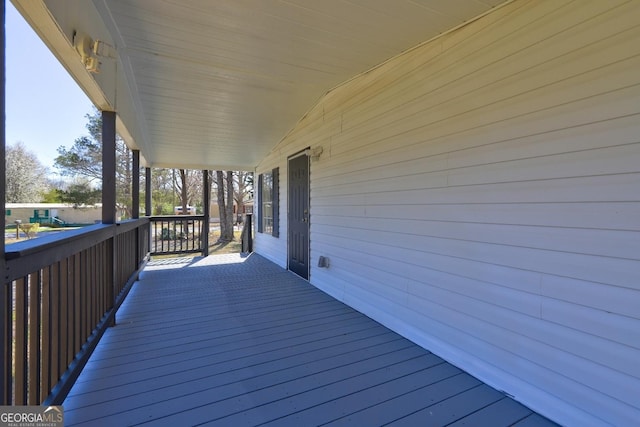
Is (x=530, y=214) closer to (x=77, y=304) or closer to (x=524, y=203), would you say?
(x=524, y=203)

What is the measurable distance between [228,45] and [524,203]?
8.17 feet

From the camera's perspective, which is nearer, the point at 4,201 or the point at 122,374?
the point at 4,201

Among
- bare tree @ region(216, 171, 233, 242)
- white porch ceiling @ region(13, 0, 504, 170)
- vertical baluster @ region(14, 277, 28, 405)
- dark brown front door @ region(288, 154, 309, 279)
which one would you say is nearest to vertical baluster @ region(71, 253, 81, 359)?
vertical baluster @ region(14, 277, 28, 405)

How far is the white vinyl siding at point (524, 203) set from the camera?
1463 millimetres

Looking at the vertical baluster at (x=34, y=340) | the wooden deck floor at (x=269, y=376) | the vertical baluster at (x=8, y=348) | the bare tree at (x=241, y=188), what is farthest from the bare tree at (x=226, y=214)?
the vertical baluster at (x=8, y=348)

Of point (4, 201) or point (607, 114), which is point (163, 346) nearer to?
point (4, 201)

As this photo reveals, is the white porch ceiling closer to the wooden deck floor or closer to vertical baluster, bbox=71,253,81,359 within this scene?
vertical baluster, bbox=71,253,81,359

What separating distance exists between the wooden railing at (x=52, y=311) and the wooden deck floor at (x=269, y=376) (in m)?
0.18

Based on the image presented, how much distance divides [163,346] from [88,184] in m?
2.80

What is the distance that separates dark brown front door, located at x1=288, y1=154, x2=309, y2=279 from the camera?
479 centimetres

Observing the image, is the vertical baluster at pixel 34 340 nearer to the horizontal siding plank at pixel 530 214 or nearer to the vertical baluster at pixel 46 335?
the vertical baluster at pixel 46 335

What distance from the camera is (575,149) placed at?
1597mm

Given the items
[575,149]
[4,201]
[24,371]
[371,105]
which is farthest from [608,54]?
[24,371]

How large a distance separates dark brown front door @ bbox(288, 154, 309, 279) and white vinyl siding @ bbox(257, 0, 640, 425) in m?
1.88
